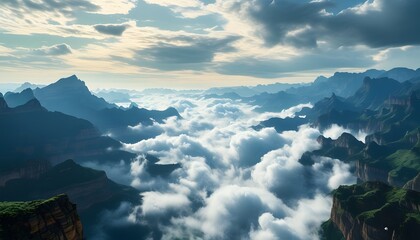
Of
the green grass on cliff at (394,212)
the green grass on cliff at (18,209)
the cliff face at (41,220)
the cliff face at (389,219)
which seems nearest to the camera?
the cliff face at (41,220)

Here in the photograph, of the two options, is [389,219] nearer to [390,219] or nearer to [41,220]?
Answer: [390,219]

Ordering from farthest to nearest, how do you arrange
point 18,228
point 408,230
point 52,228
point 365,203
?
1. point 365,203
2. point 408,230
3. point 52,228
4. point 18,228

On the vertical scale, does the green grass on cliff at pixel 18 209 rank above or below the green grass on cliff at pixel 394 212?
above

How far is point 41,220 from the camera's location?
281 feet

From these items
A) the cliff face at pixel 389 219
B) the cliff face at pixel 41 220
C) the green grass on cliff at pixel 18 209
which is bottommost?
→ the cliff face at pixel 389 219

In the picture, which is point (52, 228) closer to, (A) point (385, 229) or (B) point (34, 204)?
(B) point (34, 204)

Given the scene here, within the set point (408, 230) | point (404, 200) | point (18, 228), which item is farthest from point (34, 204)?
point (404, 200)

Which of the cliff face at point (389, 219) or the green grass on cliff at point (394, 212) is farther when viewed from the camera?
the green grass on cliff at point (394, 212)

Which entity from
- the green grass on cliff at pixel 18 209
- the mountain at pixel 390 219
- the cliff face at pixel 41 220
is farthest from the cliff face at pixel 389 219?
the green grass on cliff at pixel 18 209

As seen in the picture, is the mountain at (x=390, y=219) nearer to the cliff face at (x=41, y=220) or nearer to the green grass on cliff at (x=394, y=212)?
the green grass on cliff at (x=394, y=212)

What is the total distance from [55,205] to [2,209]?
11.9 meters

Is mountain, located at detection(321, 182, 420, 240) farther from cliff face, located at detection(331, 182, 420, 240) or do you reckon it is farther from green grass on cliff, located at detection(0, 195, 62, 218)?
green grass on cliff, located at detection(0, 195, 62, 218)

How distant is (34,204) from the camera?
8925cm

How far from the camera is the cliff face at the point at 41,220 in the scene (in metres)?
78.2
